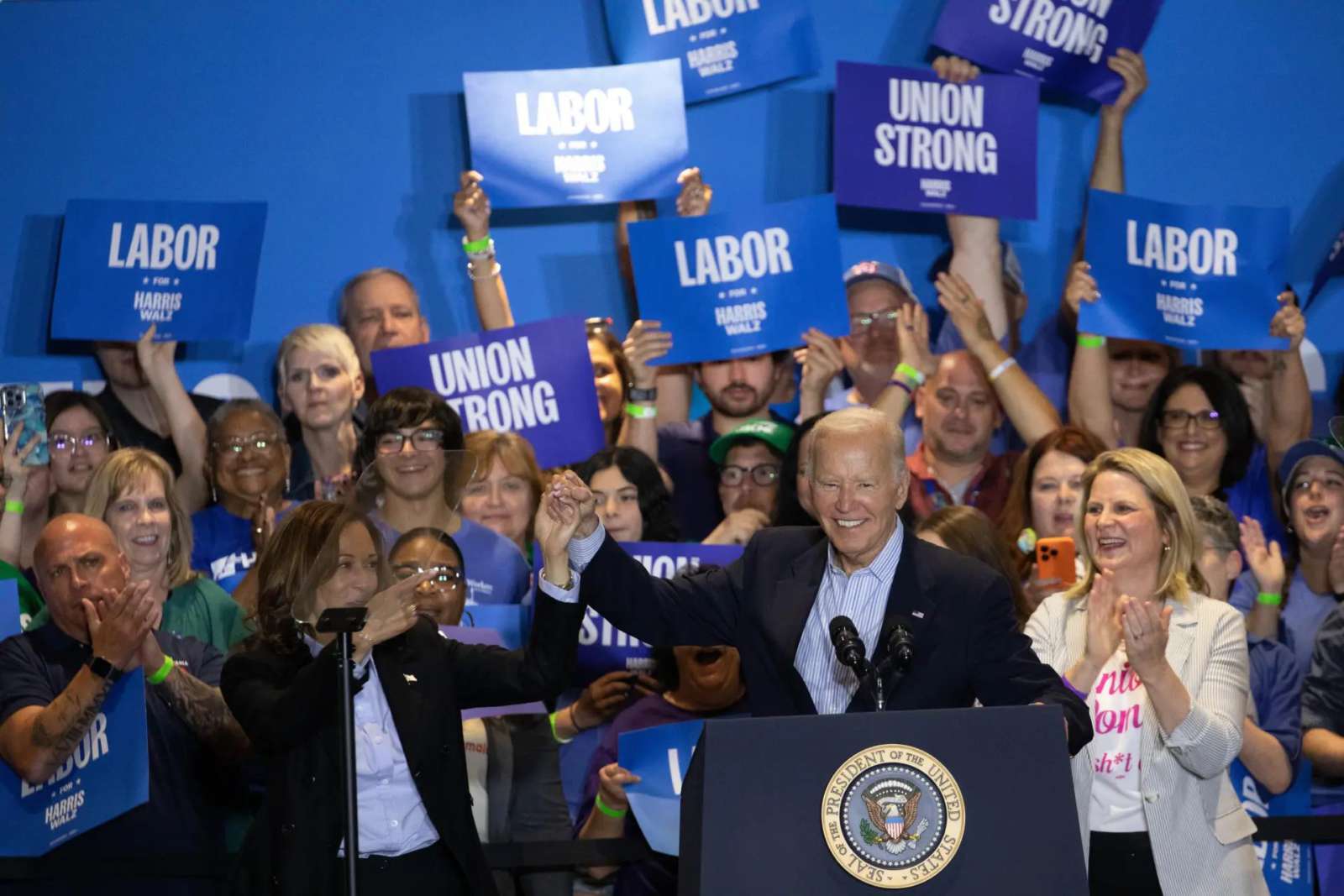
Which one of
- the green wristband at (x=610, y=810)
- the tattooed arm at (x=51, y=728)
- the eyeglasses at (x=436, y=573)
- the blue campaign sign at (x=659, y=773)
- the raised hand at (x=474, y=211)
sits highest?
the raised hand at (x=474, y=211)

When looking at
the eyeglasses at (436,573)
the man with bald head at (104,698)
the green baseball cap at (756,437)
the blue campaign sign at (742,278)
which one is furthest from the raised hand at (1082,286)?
the man with bald head at (104,698)

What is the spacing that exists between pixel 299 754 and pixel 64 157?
12.3 ft

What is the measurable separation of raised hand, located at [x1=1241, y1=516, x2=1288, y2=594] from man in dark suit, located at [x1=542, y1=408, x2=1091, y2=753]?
1914 millimetres

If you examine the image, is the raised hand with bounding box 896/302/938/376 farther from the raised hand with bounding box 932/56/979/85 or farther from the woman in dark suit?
the woman in dark suit

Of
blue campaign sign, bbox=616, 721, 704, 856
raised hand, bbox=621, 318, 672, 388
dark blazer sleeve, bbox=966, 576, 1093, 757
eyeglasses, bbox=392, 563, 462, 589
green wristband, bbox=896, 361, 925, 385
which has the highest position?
raised hand, bbox=621, 318, 672, 388

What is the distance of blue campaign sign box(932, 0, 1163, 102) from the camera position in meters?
6.44

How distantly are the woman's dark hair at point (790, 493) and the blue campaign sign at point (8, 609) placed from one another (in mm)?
2011

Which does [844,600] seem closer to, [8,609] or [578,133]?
[8,609]

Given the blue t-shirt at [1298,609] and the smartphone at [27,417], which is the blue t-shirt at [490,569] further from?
the blue t-shirt at [1298,609]

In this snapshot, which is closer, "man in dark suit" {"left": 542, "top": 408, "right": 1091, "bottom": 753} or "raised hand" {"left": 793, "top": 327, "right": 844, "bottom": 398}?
"man in dark suit" {"left": 542, "top": 408, "right": 1091, "bottom": 753}

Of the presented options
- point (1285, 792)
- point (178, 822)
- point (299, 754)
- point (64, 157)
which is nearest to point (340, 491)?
point (178, 822)

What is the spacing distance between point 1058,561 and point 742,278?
1759 mm

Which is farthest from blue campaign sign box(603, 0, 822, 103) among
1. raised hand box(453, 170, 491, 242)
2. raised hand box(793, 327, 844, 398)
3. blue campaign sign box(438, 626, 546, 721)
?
blue campaign sign box(438, 626, 546, 721)

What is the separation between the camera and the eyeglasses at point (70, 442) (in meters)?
5.26
